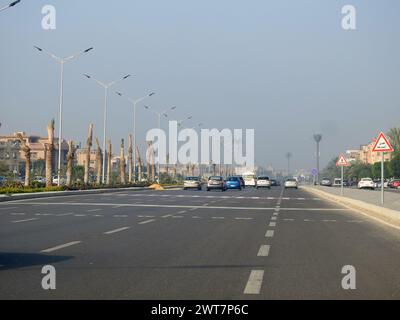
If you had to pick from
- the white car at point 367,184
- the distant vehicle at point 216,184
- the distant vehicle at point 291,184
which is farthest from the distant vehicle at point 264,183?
the distant vehicle at point 216,184

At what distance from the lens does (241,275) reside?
32.5 ft

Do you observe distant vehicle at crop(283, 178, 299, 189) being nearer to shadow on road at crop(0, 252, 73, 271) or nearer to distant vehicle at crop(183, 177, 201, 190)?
distant vehicle at crop(183, 177, 201, 190)

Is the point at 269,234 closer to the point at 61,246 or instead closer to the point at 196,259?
the point at 196,259

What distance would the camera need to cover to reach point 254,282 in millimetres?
9250

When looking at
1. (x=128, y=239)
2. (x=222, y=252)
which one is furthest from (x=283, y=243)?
(x=128, y=239)

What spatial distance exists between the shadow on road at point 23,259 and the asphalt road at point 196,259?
0.02 m

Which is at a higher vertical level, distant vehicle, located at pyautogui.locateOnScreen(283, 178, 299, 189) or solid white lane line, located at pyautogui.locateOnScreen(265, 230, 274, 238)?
distant vehicle, located at pyautogui.locateOnScreen(283, 178, 299, 189)

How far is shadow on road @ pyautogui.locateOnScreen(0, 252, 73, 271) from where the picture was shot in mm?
10695

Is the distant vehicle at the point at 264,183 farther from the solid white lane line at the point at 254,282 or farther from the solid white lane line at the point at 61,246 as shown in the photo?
the solid white lane line at the point at 254,282

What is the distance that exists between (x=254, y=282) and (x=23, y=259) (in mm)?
4320

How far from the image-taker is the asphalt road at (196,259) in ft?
28.1

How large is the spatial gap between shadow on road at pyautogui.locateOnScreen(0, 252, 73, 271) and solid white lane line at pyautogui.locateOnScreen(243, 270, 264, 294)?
3404 millimetres

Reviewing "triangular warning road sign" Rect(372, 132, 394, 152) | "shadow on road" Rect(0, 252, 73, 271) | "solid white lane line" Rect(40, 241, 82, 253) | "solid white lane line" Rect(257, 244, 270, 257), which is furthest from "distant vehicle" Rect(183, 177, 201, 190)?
"shadow on road" Rect(0, 252, 73, 271)
